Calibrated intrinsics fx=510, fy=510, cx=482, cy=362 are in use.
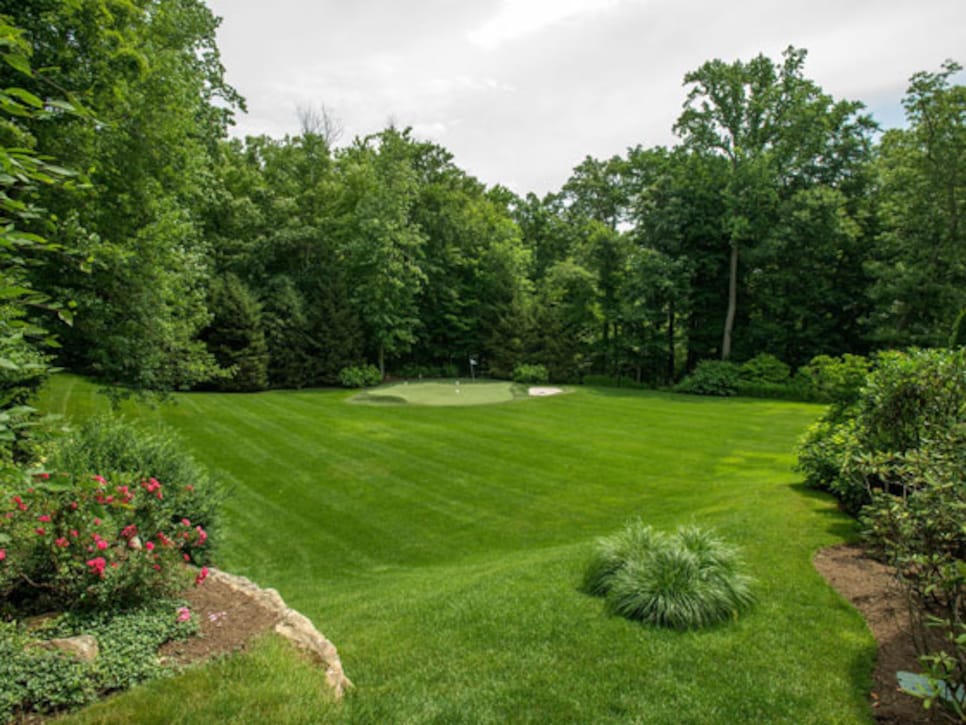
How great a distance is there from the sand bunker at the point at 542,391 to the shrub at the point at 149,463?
17.0m

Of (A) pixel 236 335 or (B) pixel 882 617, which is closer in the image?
(B) pixel 882 617

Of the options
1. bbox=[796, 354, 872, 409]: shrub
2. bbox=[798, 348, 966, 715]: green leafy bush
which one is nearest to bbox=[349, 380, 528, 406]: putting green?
Result: bbox=[796, 354, 872, 409]: shrub

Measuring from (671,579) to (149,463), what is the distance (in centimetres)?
607

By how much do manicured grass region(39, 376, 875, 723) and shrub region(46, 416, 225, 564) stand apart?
1.32 m

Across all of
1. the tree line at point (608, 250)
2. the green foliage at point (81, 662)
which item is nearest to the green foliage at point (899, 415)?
the green foliage at point (81, 662)

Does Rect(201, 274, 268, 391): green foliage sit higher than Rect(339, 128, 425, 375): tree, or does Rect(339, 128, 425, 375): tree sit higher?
Rect(339, 128, 425, 375): tree

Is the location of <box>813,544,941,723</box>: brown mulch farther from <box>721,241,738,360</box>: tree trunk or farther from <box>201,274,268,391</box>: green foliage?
<box>201,274,268,391</box>: green foliage

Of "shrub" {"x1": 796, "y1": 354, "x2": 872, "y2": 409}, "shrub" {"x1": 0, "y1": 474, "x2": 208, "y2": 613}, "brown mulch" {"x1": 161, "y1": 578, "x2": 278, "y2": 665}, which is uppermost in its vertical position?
"shrub" {"x1": 796, "y1": 354, "x2": 872, "y2": 409}

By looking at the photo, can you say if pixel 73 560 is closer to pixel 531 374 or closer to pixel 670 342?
pixel 531 374

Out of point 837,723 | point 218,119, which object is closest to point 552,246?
point 218,119

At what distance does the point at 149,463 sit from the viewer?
6281 mm

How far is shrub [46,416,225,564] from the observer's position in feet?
19.4

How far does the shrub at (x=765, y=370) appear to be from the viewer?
23297 mm

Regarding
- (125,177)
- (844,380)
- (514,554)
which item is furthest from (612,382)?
(125,177)
